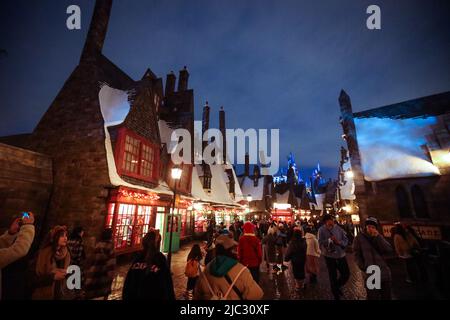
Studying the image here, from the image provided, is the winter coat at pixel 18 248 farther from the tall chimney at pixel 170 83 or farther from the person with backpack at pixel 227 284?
the tall chimney at pixel 170 83

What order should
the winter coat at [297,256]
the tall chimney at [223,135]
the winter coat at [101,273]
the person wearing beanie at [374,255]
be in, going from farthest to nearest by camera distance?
the tall chimney at [223,135]
the winter coat at [297,256]
the winter coat at [101,273]
the person wearing beanie at [374,255]

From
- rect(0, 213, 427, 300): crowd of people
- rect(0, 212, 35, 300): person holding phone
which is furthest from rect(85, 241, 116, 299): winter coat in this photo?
rect(0, 212, 35, 300): person holding phone

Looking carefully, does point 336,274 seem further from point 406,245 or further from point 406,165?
point 406,165

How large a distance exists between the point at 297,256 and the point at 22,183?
34.0 ft

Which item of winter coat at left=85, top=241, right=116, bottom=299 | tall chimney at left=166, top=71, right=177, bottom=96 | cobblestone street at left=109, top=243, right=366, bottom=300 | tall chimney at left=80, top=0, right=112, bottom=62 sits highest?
tall chimney at left=166, top=71, right=177, bottom=96

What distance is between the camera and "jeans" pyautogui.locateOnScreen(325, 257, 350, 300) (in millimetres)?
5488

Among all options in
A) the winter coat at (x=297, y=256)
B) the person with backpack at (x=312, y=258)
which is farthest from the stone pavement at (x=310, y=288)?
the winter coat at (x=297, y=256)

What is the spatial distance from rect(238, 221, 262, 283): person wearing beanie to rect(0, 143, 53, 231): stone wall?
8253 mm

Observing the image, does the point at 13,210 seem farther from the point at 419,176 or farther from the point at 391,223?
the point at 419,176

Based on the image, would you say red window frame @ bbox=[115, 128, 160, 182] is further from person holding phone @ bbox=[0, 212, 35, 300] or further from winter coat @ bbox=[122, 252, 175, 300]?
winter coat @ bbox=[122, 252, 175, 300]

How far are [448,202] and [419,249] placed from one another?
7.06 metres

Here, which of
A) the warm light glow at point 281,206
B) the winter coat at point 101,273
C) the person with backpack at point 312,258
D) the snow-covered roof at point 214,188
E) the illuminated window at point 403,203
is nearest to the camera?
the winter coat at point 101,273

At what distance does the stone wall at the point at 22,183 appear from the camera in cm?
730
